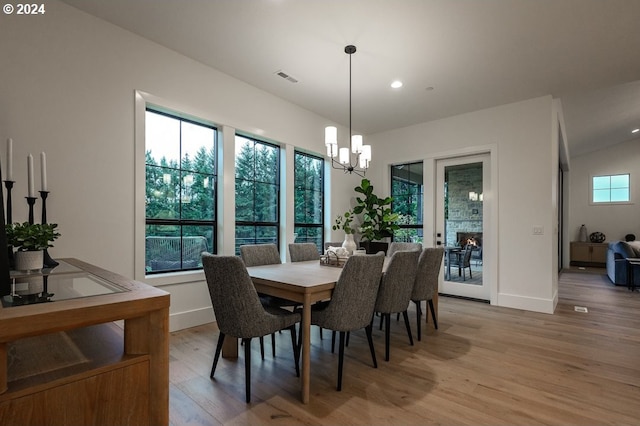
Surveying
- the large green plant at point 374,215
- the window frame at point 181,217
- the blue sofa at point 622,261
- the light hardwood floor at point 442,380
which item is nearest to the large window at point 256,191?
the window frame at point 181,217

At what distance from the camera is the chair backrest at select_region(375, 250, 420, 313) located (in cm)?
250

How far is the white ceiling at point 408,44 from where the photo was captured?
2.51 metres

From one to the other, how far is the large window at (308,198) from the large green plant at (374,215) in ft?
2.30

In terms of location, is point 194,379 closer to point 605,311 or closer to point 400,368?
point 400,368

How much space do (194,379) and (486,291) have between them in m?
4.15

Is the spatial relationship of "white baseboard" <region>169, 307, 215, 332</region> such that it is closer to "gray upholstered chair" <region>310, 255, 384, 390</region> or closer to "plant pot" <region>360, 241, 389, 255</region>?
"gray upholstered chair" <region>310, 255, 384, 390</region>

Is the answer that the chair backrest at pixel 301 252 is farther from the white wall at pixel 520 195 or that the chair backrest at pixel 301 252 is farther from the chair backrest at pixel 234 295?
the white wall at pixel 520 195

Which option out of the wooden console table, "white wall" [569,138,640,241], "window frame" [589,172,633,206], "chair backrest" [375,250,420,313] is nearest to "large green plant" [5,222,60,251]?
the wooden console table

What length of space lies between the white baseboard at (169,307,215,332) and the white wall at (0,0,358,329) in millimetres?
11

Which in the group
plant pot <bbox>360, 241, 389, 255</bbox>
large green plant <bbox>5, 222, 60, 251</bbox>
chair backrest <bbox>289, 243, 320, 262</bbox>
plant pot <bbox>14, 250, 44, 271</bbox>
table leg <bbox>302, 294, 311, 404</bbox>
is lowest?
table leg <bbox>302, 294, 311, 404</bbox>

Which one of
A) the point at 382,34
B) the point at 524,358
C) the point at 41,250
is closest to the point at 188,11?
the point at 382,34

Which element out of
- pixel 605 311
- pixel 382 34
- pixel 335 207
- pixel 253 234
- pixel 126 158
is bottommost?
pixel 605 311

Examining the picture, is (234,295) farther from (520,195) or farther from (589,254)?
(589,254)

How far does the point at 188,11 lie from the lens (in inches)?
102
